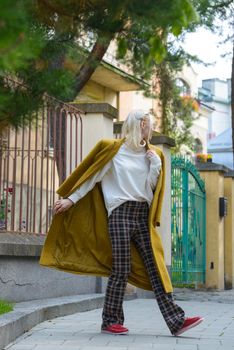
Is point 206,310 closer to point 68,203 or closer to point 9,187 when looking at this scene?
point 9,187

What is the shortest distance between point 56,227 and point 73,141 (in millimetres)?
3268

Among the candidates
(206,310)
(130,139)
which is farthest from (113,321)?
(206,310)

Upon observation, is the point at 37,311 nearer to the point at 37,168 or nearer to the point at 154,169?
the point at 154,169

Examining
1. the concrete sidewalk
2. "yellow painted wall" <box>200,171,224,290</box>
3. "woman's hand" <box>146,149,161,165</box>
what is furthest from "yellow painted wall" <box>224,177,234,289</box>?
"woman's hand" <box>146,149,161,165</box>

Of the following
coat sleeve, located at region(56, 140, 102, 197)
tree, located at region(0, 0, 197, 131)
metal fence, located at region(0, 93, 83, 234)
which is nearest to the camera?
tree, located at region(0, 0, 197, 131)

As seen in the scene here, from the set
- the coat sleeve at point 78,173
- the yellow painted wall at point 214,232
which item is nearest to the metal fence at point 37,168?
the coat sleeve at point 78,173

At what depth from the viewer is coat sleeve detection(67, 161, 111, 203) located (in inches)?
243

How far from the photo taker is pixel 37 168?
8508mm

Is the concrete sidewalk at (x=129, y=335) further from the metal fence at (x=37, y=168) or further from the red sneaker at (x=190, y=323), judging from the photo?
the metal fence at (x=37, y=168)

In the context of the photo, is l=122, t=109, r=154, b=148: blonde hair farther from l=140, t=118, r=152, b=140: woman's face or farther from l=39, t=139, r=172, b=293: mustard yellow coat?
l=39, t=139, r=172, b=293: mustard yellow coat

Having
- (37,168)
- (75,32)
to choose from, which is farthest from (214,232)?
(75,32)

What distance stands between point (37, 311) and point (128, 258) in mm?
1181

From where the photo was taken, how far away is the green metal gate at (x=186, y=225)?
40.4ft

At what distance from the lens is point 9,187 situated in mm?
7895
